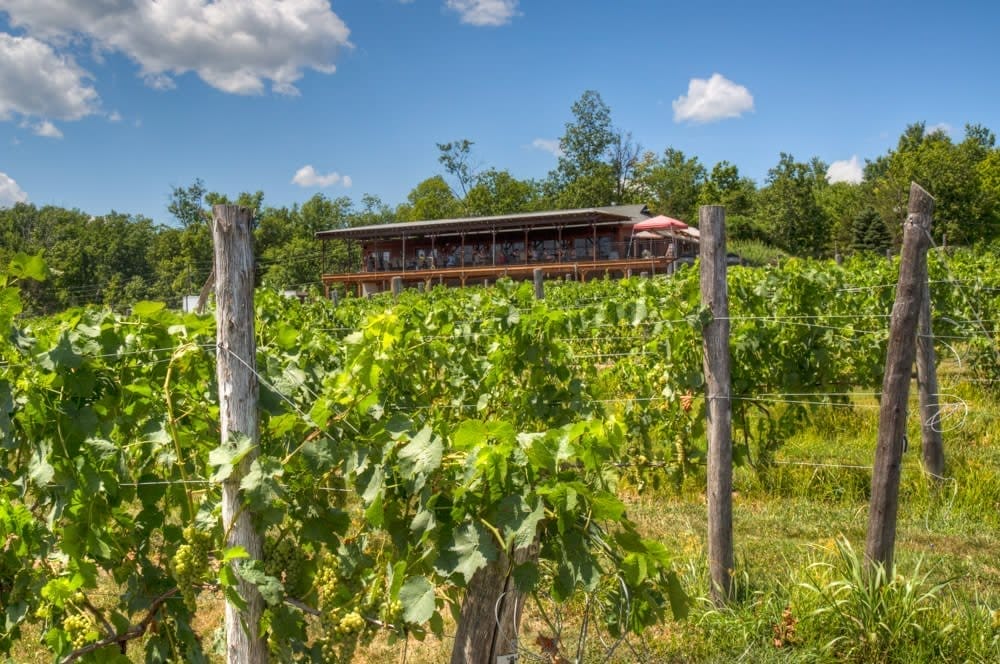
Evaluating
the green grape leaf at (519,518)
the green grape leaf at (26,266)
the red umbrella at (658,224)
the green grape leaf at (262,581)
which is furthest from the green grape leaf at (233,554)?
the red umbrella at (658,224)

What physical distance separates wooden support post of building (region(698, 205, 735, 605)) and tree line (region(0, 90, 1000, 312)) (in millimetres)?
43375

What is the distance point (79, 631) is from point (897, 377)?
131 inches

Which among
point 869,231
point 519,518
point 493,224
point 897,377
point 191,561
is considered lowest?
point 191,561

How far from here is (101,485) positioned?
2.55 metres

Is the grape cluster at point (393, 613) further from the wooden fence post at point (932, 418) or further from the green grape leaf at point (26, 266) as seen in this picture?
the wooden fence post at point (932, 418)

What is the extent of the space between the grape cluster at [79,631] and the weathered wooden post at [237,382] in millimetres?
484

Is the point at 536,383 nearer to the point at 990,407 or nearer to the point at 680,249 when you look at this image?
the point at 990,407

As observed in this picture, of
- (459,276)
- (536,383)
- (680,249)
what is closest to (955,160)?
(680,249)

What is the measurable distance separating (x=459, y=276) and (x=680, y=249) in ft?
37.0

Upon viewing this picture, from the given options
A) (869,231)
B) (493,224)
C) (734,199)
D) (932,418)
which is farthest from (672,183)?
(932,418)

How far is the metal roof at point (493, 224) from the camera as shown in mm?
35938

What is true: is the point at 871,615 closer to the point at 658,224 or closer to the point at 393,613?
the point at 393,613

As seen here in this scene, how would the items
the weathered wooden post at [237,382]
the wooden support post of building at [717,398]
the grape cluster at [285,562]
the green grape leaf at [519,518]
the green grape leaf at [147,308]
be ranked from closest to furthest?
the green grape leaf at [519,518], the weathered wooden post at [237,382], the grape cluster at [285,562], the green grape leaf at [147,308], the wooden support post of building at [717,398]

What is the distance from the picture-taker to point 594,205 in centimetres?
5984
